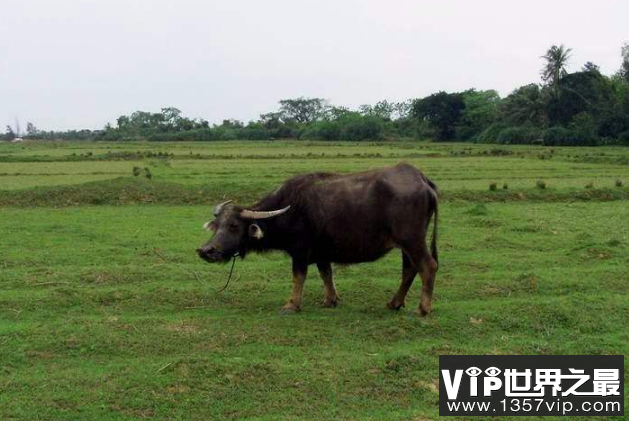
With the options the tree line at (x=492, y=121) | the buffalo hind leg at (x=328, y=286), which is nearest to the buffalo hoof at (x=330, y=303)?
the buffalo hind leg at (x=328, y=286)

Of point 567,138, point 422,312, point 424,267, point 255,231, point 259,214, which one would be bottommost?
point 422,312

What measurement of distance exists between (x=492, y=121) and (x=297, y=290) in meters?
52.2

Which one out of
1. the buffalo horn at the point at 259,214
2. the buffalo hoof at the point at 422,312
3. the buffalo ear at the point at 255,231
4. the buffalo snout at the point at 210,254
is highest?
the buffalo horn at the point at 259,214

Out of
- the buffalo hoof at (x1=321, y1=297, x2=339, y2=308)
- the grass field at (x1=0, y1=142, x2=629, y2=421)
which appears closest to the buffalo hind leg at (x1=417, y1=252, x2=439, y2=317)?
the grass field at (x1=0, y1=142, x2=629, y2=421)

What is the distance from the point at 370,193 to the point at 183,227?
18.4 feet

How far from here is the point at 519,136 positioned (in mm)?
49469

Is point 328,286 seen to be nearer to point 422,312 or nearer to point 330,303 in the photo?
point 330,303

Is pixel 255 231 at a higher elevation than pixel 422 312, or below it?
higher

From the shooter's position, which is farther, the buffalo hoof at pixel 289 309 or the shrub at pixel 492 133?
the shrub at pixel 492 133

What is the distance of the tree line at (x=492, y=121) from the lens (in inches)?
1841

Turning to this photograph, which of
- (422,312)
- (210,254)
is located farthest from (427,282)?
(210,254)

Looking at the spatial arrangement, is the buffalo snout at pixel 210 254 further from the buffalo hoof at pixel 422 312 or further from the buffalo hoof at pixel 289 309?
the buffalo hoof at pixel 422 312

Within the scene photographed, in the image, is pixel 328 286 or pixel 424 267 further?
pixel 328 286

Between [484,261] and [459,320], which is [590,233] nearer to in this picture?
[484,261]
